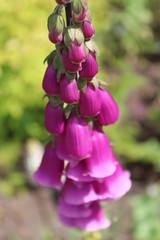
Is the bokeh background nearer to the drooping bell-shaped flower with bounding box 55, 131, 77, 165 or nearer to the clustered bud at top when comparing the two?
the clustered bud at top

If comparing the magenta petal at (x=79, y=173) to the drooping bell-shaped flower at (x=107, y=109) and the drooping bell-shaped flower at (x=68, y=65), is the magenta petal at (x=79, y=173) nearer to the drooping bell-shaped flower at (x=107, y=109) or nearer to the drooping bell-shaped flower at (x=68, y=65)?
the drooping bell-shaped flower at (x=107, y=109)

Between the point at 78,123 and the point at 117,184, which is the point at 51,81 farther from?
the point at 117,184

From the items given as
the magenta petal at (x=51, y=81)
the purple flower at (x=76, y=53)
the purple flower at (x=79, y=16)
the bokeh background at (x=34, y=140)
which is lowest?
the bokeh background at (x=34, y=140)

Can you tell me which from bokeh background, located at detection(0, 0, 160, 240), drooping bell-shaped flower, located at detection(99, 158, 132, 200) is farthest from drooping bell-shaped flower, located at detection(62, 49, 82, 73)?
bokeh background, located at detection(0, 0, 160, 240)

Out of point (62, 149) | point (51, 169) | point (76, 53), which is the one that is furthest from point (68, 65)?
point (51, 169)

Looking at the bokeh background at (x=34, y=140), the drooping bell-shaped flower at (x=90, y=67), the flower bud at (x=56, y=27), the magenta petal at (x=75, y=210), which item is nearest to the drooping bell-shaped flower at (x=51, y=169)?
the magenta petal at (x=75, y=210)

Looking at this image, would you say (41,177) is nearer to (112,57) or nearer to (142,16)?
(112,57)

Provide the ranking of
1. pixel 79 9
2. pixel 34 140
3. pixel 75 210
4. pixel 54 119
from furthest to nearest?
pixel 34 140, pixel 75 210, pixel 54 119, pixel 79 9
